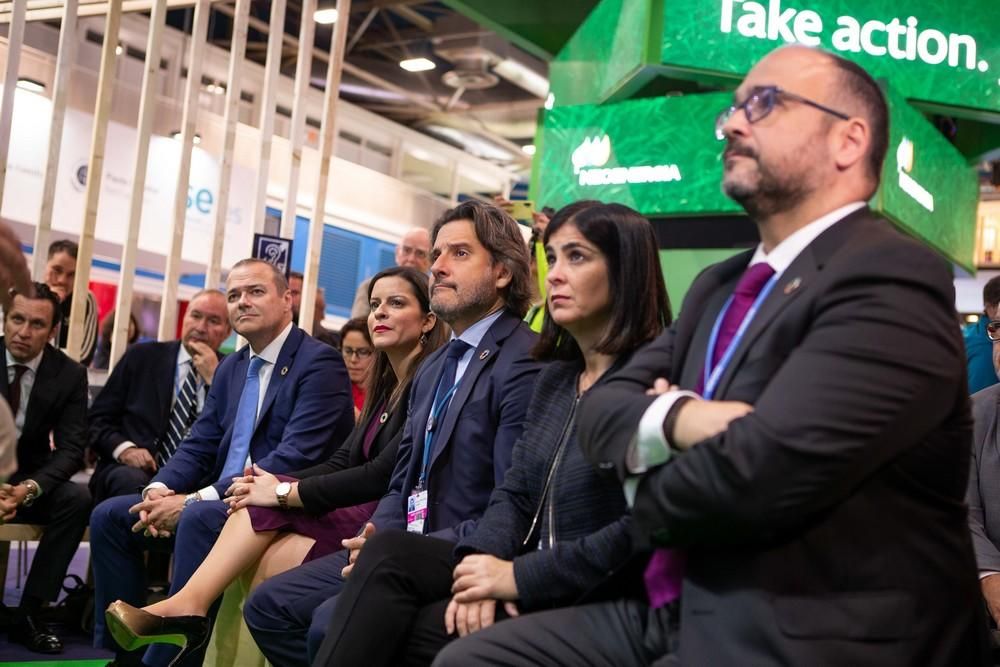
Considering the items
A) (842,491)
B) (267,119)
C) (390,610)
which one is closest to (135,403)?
(267,119)

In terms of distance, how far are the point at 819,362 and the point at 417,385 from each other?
6.20 ft

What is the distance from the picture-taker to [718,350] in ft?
5.91

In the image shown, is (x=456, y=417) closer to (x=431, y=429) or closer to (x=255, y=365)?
(x=431, y=429)

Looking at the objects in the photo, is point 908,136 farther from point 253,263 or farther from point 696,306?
point 696,306

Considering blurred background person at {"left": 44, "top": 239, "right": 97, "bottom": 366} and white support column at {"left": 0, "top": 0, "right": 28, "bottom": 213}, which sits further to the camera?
blurred background person at {"left": 44, "top": 239, "right": 97, "bottom": 366}

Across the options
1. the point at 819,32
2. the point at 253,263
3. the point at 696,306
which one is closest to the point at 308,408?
the point at 253,263

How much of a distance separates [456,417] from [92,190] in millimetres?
3866

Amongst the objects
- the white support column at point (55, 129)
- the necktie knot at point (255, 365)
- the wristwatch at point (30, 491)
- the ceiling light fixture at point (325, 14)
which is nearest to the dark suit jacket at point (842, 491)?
the necktie knot at point (255, 365)

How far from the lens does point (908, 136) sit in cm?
700

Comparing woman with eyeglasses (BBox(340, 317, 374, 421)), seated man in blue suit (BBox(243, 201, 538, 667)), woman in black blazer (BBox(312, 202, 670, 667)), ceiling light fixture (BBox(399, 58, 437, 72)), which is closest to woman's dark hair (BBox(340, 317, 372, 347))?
woman with eyeglasses (BBox(340, 317, 374, 421))

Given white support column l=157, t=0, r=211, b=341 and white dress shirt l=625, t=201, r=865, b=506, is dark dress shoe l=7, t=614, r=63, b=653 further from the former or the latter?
white dress shirt l=625, t=201, r=865, b=506

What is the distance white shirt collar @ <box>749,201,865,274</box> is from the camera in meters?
1.75

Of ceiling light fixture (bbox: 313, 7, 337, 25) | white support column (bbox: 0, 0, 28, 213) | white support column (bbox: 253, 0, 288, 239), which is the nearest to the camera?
white support column (bbox: 0, 0, 28, 213)

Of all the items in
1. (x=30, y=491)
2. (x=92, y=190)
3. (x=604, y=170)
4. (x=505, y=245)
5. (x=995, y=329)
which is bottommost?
(x=30, y=491)
